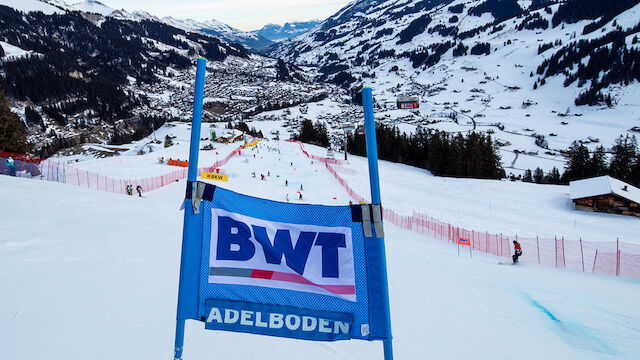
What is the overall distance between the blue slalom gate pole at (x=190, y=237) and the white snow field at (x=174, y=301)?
2.51m

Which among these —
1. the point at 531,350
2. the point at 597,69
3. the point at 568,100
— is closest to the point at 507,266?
the point at 531,350

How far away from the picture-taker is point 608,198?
33.0m

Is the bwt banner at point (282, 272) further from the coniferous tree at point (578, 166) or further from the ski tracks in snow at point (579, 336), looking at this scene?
the coniferous tree at point (578, 166)

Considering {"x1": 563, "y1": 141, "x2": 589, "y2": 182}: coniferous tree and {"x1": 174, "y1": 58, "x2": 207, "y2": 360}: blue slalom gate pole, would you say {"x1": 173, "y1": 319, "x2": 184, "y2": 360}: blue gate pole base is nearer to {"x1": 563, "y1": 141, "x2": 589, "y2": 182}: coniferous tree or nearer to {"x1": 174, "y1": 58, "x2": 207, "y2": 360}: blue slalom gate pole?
{"x1": 174, "y1": 58, "x2": 207, "y2": 360}: blue slalom gate pole

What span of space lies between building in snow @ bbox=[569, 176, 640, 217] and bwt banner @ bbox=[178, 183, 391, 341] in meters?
39.6

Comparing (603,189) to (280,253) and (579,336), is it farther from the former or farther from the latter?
(280,253)

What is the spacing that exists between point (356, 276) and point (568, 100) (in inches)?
7024

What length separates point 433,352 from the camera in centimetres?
601

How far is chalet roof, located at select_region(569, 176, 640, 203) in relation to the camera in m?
32.3

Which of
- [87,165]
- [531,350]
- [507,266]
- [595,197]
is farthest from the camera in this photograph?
[87,165]

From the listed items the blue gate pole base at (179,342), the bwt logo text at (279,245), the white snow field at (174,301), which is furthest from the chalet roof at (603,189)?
the blue gate pole base at (179,342)

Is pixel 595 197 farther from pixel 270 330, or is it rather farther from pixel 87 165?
pixel 87 165

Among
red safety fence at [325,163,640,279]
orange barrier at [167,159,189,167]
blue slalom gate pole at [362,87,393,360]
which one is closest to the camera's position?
blue slalom gate pole at [362,87,393,360]

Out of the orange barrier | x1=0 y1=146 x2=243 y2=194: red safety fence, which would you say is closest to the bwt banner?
x1=0 y1=146 x2=243 y2=194: red safety fence
